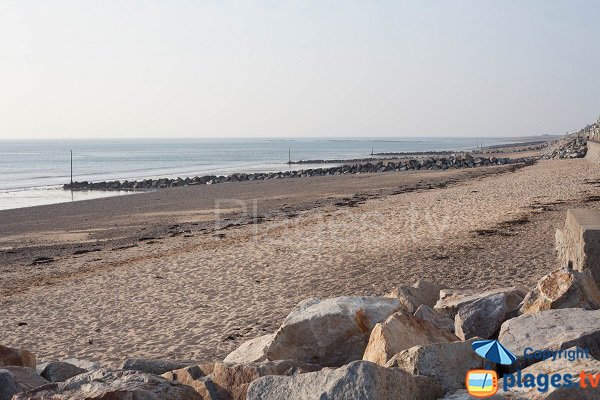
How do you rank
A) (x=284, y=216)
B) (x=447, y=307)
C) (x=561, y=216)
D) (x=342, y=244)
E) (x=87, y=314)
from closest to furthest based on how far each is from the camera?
(x=447, y=307), (x=87, y=314), (x=342, y=244), (x=561, y=216), (x=284, y=216)

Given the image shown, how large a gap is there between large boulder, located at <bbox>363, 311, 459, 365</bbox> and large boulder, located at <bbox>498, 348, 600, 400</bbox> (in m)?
0.79

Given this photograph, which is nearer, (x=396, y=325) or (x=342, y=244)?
(x=396, y=325)

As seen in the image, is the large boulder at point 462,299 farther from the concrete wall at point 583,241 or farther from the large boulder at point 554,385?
the large boulder at point 554,385

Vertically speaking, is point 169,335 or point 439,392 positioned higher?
point 439,392

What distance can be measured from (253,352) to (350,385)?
240cm

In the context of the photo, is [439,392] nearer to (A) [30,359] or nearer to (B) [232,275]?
(A) [30,359]

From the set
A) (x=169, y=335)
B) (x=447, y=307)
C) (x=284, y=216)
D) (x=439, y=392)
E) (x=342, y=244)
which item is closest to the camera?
(x=439, y=392)

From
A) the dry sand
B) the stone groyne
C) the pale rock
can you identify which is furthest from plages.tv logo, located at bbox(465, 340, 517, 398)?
the stone groyne

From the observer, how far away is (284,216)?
62.3ft

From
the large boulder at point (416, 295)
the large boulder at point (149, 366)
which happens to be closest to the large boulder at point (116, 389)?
the large boulder at point (149, 366)

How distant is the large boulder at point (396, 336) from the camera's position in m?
4.18

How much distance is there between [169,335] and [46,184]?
4108 cm

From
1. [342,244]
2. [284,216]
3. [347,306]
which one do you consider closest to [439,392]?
[347,306]

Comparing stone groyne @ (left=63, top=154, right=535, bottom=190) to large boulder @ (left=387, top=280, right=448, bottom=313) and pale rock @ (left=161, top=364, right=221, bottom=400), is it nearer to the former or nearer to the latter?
large boulder @ (left=387, top=280, right=448, bottom=313)
